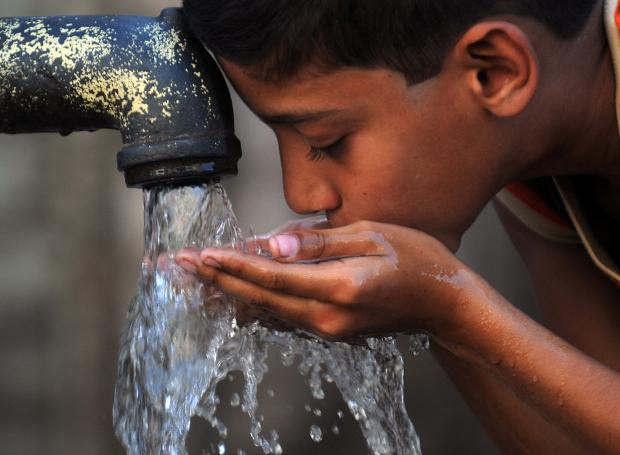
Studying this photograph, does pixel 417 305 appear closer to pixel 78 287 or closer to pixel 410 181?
pixel 410 181

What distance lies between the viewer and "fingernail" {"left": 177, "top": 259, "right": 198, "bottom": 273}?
1641 mm

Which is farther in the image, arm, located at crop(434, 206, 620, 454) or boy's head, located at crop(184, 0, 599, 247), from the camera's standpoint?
arm, located at crop(434, 206, 620, 454)

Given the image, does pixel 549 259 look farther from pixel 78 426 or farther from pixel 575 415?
pixel 78 426

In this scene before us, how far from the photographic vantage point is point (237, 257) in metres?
1.57

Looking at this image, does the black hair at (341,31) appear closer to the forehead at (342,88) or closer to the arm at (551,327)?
the forehead at (342,88)

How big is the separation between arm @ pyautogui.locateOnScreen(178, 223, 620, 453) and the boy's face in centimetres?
10

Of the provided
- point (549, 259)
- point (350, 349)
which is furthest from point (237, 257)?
point (549, 259)

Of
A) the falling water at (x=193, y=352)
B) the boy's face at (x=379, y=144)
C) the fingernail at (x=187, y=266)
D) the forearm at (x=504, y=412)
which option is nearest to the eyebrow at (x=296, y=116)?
the boy's face at (x=379, y=144)

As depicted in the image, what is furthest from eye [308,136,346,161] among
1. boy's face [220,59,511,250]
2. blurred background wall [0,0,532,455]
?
blurred background wall [0,0,532,455]

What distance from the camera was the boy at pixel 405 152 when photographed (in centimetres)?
162

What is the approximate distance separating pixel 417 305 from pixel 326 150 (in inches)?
10.1

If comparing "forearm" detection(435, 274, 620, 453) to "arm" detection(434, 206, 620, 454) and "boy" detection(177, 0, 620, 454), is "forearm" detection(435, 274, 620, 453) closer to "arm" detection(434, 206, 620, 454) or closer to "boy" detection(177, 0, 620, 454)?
"boy" detection(177, 0, 620, 454)

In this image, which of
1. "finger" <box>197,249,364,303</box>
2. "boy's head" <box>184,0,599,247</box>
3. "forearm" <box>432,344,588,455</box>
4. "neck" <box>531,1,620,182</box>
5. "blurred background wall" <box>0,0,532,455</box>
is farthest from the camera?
"blurred background wall" <box>0,0,532,455</box>

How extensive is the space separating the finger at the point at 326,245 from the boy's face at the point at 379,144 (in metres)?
0.12
